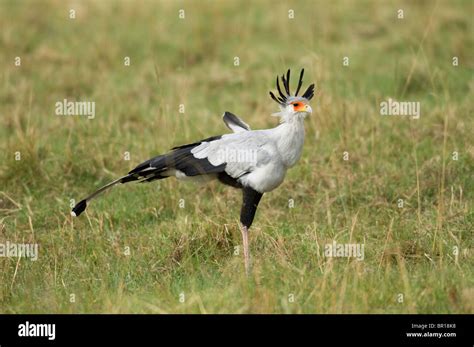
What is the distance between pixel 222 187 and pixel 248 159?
1.89m

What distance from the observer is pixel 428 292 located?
4906mm

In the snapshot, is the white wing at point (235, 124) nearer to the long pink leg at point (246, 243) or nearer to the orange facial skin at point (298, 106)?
the orange facial skin at point (298, 106)

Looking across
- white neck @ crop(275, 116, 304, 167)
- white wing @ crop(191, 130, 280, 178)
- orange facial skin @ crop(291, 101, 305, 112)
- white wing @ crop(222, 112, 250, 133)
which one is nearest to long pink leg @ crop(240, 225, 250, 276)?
white wing @ crop(191, 130, 280, 178)

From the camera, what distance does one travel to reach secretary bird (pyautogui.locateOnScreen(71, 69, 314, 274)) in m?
5.32

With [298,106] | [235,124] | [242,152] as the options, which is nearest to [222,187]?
[235,124]

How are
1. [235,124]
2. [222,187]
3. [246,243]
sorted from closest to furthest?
[246,243] → [235,124] → [222,187]

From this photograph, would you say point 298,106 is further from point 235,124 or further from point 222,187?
point 222,187

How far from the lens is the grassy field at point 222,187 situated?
5.18m

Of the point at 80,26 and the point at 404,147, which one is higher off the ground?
the point at 80,26

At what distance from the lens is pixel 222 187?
A: 23.6 ft

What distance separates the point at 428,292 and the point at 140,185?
10.1 feet
